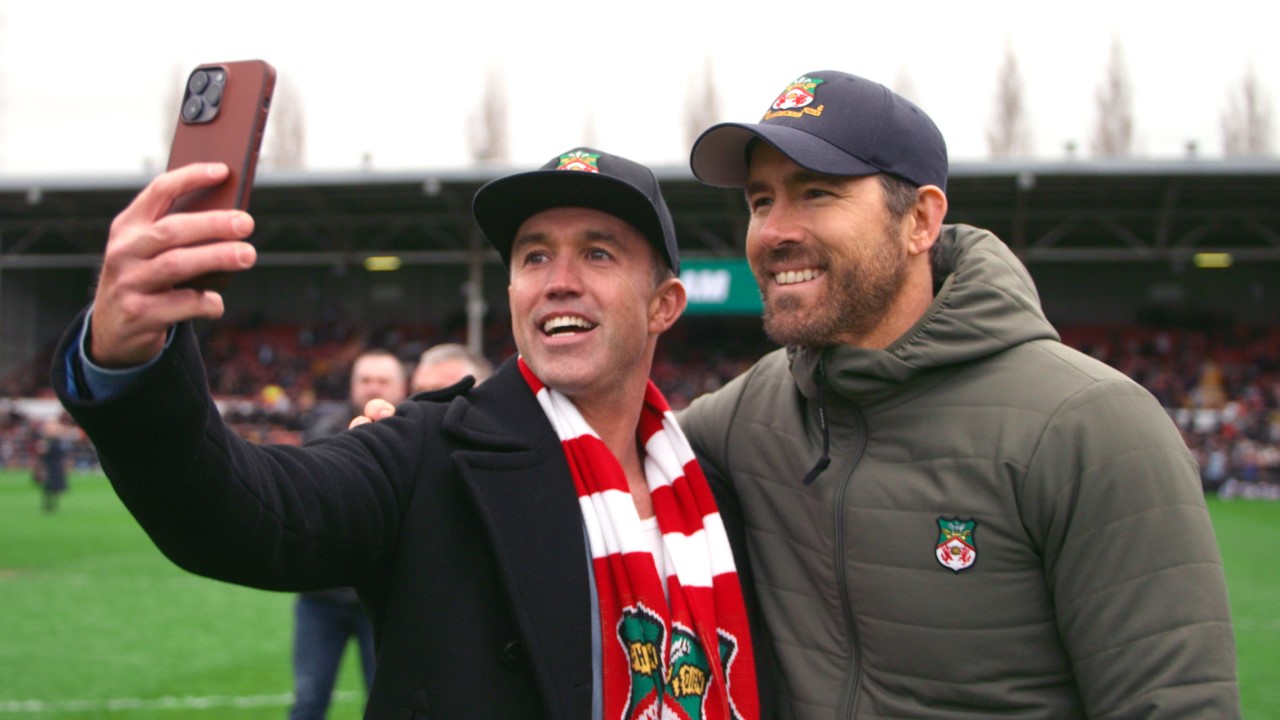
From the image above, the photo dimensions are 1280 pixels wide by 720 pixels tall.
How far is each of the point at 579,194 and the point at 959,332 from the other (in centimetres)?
87

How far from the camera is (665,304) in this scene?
8.49 feet

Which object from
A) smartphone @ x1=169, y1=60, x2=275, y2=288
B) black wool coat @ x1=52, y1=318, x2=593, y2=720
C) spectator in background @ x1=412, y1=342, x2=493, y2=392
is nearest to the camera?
smartphone @ x1=169, y1=60, x2=275, y2=288

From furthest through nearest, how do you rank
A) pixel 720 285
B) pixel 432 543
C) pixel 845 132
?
pixel 720 285
pixel 845 132
pixel 432 543

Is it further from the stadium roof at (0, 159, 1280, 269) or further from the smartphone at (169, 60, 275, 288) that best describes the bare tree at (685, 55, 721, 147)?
the smartphone at (169, 60, 275, 288)

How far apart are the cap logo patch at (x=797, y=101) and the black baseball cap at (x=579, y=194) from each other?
12.9 inches

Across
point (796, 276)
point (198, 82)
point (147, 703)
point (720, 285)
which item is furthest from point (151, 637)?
point (720, 285)

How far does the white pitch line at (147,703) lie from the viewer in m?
5.96

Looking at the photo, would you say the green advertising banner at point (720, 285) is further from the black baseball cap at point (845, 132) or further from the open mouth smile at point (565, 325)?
the open mouth smile at point (565, 325)

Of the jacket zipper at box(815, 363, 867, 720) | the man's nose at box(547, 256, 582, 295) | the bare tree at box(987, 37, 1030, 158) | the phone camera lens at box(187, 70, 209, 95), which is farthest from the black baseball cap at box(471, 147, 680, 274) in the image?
the bare tree at box(987, 37, 1030, 158)

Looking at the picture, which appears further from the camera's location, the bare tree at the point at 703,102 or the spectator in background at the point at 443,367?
the bare tree at the point at 703,102

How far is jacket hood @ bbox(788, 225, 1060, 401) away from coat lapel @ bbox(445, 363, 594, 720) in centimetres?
66

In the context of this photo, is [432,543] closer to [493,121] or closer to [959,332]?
[959,332]

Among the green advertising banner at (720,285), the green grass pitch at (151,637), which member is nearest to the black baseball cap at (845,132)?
the green grass pitch at (151,637)

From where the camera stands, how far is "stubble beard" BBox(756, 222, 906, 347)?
89.3 inches
